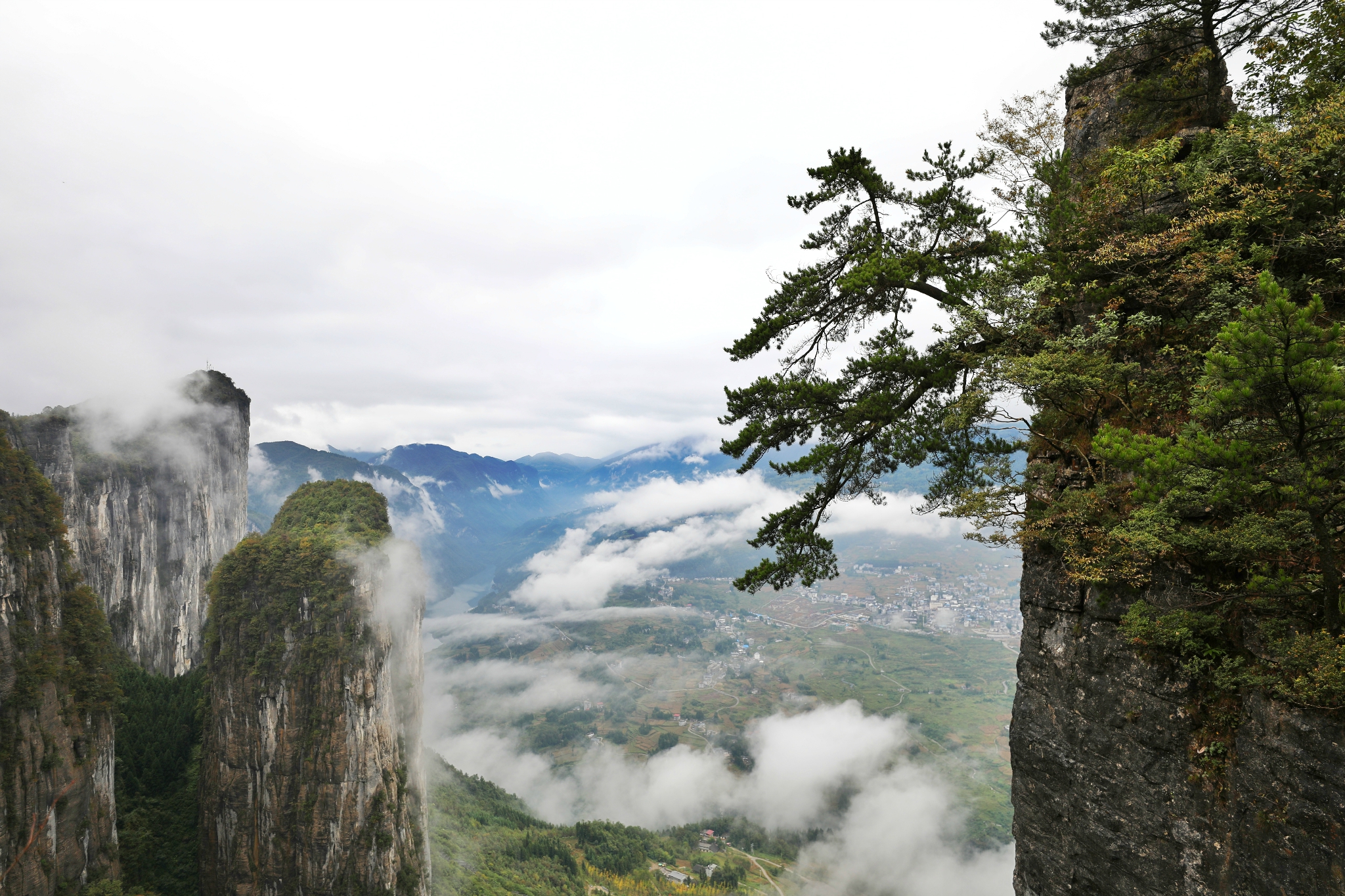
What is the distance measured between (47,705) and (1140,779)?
4436cm

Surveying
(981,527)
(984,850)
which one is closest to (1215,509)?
(981,527)


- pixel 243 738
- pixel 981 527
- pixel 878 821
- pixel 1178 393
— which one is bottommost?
pixel 878 821

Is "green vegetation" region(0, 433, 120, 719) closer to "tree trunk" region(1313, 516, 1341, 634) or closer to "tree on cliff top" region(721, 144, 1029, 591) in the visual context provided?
"tree on cliff top" region(721, 144, 1029, 591)

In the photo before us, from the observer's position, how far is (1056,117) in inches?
479

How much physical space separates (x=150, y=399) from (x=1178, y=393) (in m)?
90.6

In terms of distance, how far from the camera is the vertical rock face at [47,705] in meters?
25.2

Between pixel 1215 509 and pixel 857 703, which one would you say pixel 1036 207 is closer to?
pixel 1215 509

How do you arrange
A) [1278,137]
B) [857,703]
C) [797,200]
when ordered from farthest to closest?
[857,703] < [797,200] < [1278,137]

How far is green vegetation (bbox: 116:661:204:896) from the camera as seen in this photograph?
37.6m

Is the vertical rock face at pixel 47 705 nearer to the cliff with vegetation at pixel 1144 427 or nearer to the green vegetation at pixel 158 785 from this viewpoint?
the green vegetation at pixel 158 785

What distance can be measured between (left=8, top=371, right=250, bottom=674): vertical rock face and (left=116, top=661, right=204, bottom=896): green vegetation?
1484cm

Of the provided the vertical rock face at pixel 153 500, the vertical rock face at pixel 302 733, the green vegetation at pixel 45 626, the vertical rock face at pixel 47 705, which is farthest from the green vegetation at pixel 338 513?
the vertical rock face at pixel 153 500

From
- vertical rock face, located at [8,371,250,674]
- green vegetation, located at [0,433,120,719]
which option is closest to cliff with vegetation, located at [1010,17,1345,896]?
green vegetation, located at [0,433,120,719]

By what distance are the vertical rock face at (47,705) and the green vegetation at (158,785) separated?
8242 mm
